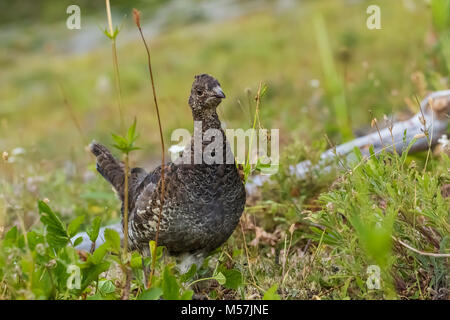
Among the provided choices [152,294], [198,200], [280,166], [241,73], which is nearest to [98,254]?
[152,294]

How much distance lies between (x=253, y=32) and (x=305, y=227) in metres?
13.1

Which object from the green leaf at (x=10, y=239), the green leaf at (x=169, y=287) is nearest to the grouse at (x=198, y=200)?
the green leaf at (x=169, y=287)

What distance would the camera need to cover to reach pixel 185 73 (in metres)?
14.0

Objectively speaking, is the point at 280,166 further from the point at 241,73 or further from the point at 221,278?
the point at 241,73

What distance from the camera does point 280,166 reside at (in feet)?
14.4

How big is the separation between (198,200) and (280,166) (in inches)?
52.0

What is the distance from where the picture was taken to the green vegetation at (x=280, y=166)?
109 inches

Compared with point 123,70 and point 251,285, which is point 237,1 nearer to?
point 123,70

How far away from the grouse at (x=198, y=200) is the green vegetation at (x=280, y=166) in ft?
0.63

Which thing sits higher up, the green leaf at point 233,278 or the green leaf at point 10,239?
the green leaf at point 10,239

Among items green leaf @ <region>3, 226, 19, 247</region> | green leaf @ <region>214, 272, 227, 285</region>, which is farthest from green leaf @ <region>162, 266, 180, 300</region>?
green leaf @ <region>3, 226, 19, 247</region>

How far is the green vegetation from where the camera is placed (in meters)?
2.78

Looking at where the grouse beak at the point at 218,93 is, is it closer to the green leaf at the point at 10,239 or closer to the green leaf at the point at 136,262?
the green leaf at the point at 136,262

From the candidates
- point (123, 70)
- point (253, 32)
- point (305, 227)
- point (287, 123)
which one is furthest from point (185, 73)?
point (305, 227)
